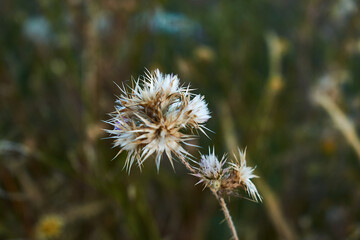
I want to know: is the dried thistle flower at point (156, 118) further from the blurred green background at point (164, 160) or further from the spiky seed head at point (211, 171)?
the blurred green background at point (164, 160)

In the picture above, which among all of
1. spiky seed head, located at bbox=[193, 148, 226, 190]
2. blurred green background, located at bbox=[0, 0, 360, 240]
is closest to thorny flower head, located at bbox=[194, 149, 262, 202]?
spiky seed head, located at bbox=[193, 148, 226, 190]

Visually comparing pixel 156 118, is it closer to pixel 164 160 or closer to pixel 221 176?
pixel 221 176

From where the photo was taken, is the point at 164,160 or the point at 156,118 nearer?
the point at 156,118

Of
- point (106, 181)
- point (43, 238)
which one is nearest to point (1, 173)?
point (43, 238)

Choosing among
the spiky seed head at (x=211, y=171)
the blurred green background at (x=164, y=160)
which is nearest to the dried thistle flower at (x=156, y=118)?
the spiky seed head at (x=211, y=171)

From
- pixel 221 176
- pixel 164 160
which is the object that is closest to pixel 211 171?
pixel 221 176

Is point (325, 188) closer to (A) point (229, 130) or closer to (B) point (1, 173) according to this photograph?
(A) point (229, 130)
